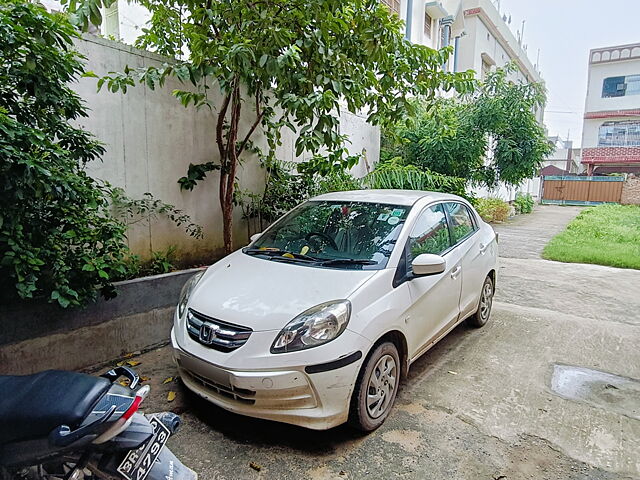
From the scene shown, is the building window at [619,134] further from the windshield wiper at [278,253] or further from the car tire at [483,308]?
the windshield wiper at [278,253]

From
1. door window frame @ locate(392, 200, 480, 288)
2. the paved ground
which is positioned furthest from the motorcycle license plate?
door window frame @ locate(392, 200, 480, 288)

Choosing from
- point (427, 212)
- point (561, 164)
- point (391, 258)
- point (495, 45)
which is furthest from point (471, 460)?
point (561, 164)

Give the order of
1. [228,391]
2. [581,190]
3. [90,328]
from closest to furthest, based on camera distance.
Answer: [228,391] < [90,328] < [581,190]

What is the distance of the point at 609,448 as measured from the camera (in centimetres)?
257

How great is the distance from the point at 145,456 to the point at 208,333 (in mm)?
941

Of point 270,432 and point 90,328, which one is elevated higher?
point 90,328

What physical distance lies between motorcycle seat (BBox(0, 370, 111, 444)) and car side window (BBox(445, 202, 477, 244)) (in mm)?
3134

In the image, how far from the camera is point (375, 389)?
2.63 metres

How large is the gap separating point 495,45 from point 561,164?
81.9 ft

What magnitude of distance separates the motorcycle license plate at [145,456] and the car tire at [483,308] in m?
3.52

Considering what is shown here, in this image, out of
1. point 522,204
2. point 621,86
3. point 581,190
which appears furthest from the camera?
point 621,86

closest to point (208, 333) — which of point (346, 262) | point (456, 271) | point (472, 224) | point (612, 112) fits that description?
point (346, 262)

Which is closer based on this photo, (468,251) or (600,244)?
(468,251)

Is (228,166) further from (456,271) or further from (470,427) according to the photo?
(470,427)
